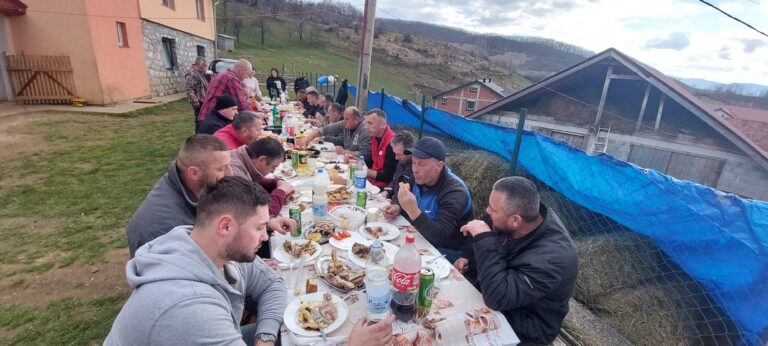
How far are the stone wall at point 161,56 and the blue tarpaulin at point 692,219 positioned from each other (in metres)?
15.6

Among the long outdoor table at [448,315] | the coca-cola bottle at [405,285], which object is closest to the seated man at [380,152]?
the long outdoor table at [448,315]

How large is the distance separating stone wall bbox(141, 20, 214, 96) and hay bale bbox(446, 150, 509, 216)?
46.5 ft

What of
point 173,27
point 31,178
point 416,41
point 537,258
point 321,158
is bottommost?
point 31,178

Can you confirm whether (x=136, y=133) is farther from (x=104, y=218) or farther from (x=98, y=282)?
(x=98, y=282)

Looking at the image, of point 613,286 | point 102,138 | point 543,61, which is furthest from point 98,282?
point 543,61

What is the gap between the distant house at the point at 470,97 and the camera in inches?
1182

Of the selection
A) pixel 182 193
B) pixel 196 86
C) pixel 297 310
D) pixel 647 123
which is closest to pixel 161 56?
pixel 196 86

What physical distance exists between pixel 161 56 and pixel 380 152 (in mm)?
14520

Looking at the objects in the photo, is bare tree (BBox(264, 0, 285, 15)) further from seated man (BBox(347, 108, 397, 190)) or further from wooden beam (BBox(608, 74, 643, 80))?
seated man (BBox(347, 108, 397, 190))

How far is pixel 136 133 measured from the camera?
9.02 metres

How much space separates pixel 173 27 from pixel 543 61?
25.5 m

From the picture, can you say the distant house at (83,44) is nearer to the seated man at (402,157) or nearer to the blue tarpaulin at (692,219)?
the seated man at (402,157)

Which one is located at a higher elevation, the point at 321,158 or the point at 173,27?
the point at 173,27

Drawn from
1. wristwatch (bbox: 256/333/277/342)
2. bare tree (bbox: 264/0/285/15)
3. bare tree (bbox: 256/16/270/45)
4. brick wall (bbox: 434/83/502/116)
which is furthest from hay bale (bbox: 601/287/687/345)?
bare tree (bbox: 264/0/285/15)
